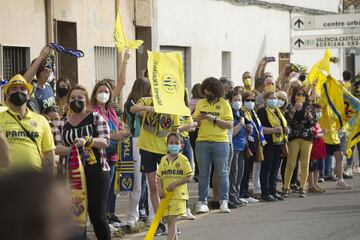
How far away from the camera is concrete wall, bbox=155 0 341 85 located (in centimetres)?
1833

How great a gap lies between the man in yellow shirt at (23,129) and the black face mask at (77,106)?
73 centimetres

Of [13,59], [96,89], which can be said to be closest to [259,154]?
[13,59]

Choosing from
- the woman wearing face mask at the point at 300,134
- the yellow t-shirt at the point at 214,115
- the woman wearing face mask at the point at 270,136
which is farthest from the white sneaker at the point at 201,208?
the woman wearing face mask at the point at 300,134

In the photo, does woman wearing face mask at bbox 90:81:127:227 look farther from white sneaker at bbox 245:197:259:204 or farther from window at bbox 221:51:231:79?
window at bbox 221:51:231:79

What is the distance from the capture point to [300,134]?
1396 centimetres

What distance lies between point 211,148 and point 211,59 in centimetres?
878

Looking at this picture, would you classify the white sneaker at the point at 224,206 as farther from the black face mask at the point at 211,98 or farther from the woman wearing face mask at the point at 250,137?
the black face mask at the point at 211,98

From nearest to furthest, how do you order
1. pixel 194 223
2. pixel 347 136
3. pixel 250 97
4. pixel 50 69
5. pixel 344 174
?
pixel 50 69
pixel 194 223
pixel 250 97
pixel 347 136
pixel 344 174

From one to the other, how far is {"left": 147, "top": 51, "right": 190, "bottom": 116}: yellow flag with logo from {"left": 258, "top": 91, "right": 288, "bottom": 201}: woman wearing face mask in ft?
10.6

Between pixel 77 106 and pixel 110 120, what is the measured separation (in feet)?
5.99

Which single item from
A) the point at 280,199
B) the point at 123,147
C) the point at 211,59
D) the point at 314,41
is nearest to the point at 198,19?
the point at 211,59

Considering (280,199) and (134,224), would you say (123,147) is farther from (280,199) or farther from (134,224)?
(280,199)

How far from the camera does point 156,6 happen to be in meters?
17.5

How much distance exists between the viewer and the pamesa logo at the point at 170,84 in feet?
33.1
